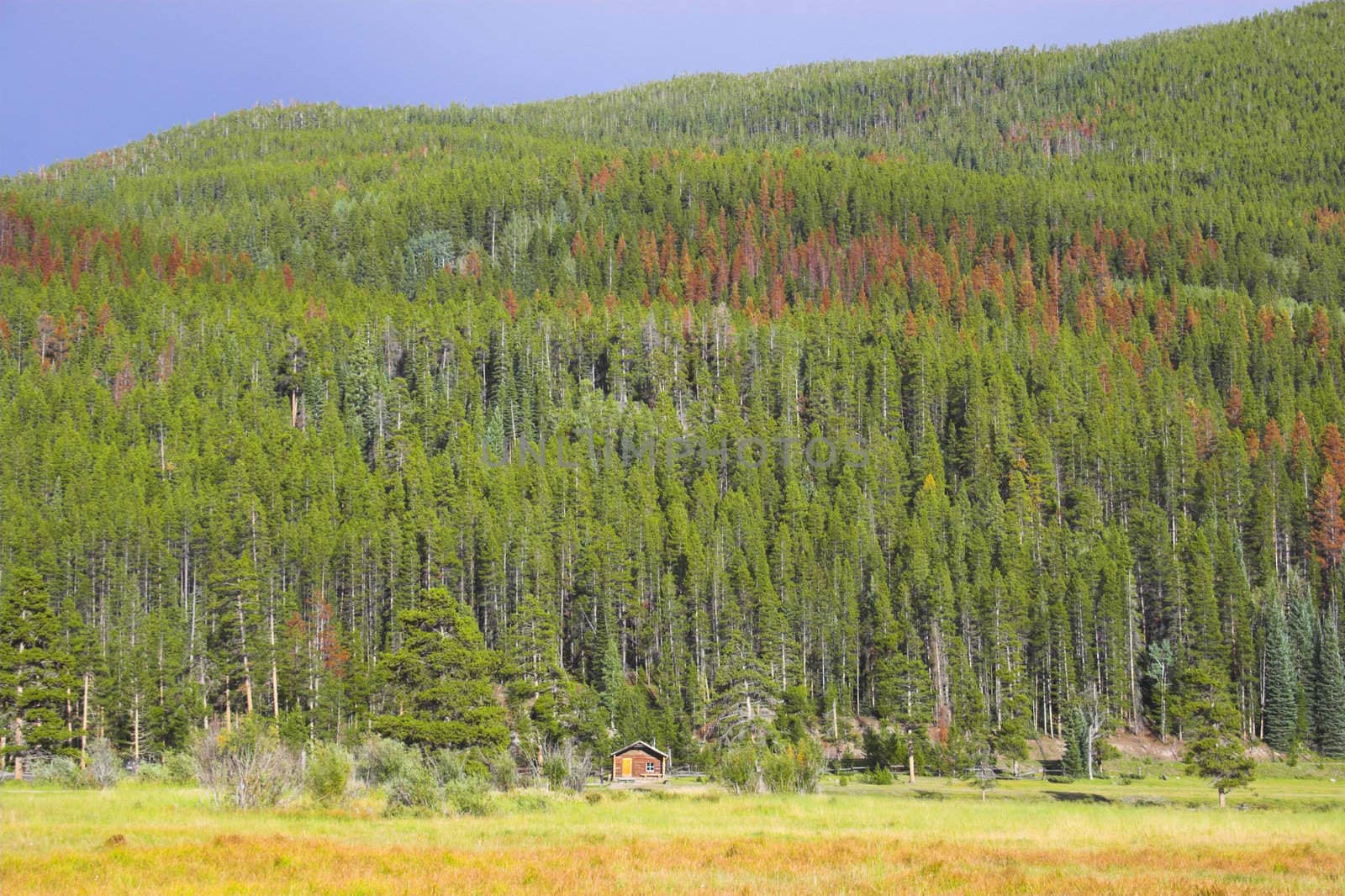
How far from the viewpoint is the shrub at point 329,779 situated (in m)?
46.4

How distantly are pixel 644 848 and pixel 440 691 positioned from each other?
26.4 metres

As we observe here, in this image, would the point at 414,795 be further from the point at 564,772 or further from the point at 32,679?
the point at 32,679

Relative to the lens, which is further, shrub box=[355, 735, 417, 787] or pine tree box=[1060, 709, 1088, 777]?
pine tree box=[1060, 709, 1088, 777]

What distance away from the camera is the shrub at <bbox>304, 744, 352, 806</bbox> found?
46375 mm

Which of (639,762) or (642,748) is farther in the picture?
(642,748)

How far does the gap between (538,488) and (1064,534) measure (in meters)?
49.5

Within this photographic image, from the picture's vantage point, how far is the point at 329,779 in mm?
46406

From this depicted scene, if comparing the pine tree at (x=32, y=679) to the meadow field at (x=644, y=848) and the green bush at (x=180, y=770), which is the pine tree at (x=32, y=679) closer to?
the green bush at (x=180, y=770)

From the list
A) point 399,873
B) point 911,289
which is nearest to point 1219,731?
point 399,873

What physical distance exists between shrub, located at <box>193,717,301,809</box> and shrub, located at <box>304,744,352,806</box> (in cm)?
82

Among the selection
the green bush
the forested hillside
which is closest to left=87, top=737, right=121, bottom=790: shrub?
the green bush

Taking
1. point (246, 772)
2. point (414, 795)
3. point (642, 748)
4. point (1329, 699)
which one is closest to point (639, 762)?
point (642, 748)

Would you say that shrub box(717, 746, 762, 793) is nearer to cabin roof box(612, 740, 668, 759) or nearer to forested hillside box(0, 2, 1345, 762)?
forested hillside box(0, 2, 1345, 762)

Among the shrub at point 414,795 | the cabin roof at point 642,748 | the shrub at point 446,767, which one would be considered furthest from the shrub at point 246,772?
the cabin roof at point 642,748
